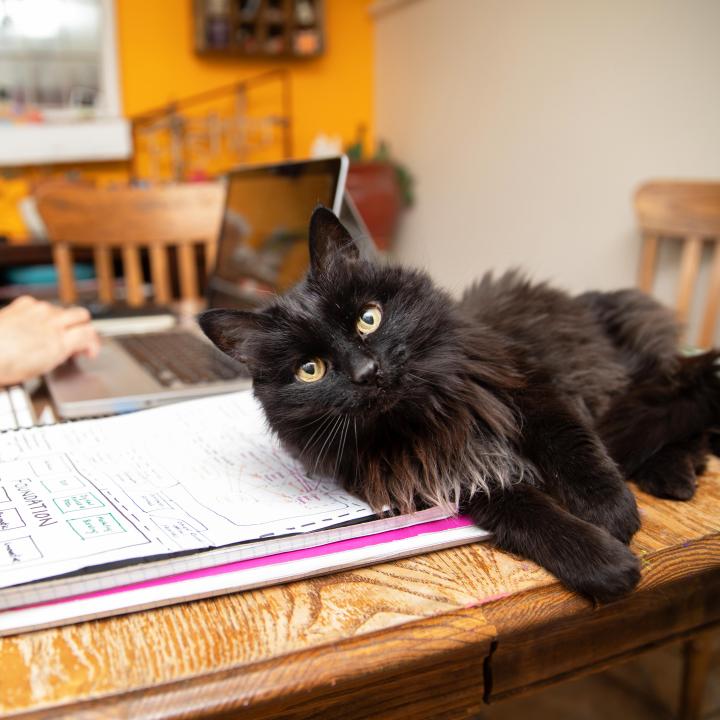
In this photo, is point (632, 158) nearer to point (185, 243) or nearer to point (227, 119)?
point (185, 243)

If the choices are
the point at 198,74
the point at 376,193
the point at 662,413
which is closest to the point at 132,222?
the point at 662,413

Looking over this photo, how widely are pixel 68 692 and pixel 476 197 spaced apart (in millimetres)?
3187

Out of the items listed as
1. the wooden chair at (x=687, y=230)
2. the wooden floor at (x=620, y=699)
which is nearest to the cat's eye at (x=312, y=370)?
the wooden chair at (x=687, y=230)

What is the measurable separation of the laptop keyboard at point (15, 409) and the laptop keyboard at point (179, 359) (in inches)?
8.3

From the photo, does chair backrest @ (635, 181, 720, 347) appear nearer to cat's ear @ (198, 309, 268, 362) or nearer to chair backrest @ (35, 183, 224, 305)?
cat's ear @ (198, 309, 268, 362)

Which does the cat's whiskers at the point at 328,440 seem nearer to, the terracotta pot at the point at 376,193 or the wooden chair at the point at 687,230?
the wooden chair at the point at 687,230

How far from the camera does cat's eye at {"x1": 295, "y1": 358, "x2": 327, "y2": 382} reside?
694 mm

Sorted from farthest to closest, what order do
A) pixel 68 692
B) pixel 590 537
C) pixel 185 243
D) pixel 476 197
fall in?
1. pixel 476 197
2. pixel 185 243
3. pixel 590 537
4. pixel 68 692

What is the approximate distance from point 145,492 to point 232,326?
20cm

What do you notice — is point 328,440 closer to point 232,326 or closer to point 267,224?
point 232,326

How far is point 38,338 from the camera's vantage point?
3.76 feet

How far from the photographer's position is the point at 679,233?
5.60ft

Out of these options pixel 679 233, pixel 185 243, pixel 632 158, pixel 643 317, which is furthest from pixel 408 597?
pixel 632 158

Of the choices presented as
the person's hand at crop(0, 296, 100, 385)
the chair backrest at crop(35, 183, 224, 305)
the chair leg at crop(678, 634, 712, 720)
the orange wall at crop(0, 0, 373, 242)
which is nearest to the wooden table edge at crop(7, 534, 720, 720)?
the person's hand at crop(0, 296, 100, 385)
